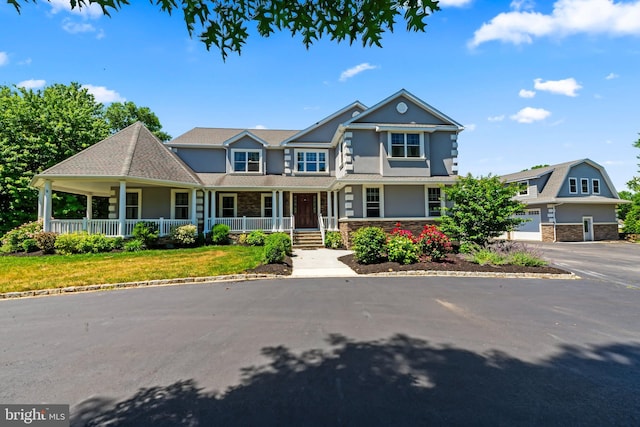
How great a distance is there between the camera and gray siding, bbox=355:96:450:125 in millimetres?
15570

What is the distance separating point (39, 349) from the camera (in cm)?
402

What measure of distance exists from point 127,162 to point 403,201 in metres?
14.2

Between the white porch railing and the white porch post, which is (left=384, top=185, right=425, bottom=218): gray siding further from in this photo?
the white porch railing

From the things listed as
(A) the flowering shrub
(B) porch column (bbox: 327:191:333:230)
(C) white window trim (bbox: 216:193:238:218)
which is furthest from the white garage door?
(C) white window trim (bbox: 216:193:238:218)

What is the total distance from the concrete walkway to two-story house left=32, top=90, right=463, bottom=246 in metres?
3.11

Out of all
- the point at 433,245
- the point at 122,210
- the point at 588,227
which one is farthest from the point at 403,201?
the point at 588,227

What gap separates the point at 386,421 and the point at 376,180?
1286 centimetres

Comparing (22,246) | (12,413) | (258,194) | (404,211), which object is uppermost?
(258,194)

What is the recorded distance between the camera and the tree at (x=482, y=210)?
11.2 m

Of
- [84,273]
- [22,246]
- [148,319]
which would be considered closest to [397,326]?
[148,319]

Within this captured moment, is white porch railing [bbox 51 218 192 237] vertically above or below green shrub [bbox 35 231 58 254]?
above

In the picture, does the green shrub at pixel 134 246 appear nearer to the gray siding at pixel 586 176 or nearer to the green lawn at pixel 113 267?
the green lawn at pixel 113 267

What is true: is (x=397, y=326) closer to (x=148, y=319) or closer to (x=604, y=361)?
(x=604, y=361)

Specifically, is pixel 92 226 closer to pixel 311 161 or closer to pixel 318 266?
pixel 318 266
